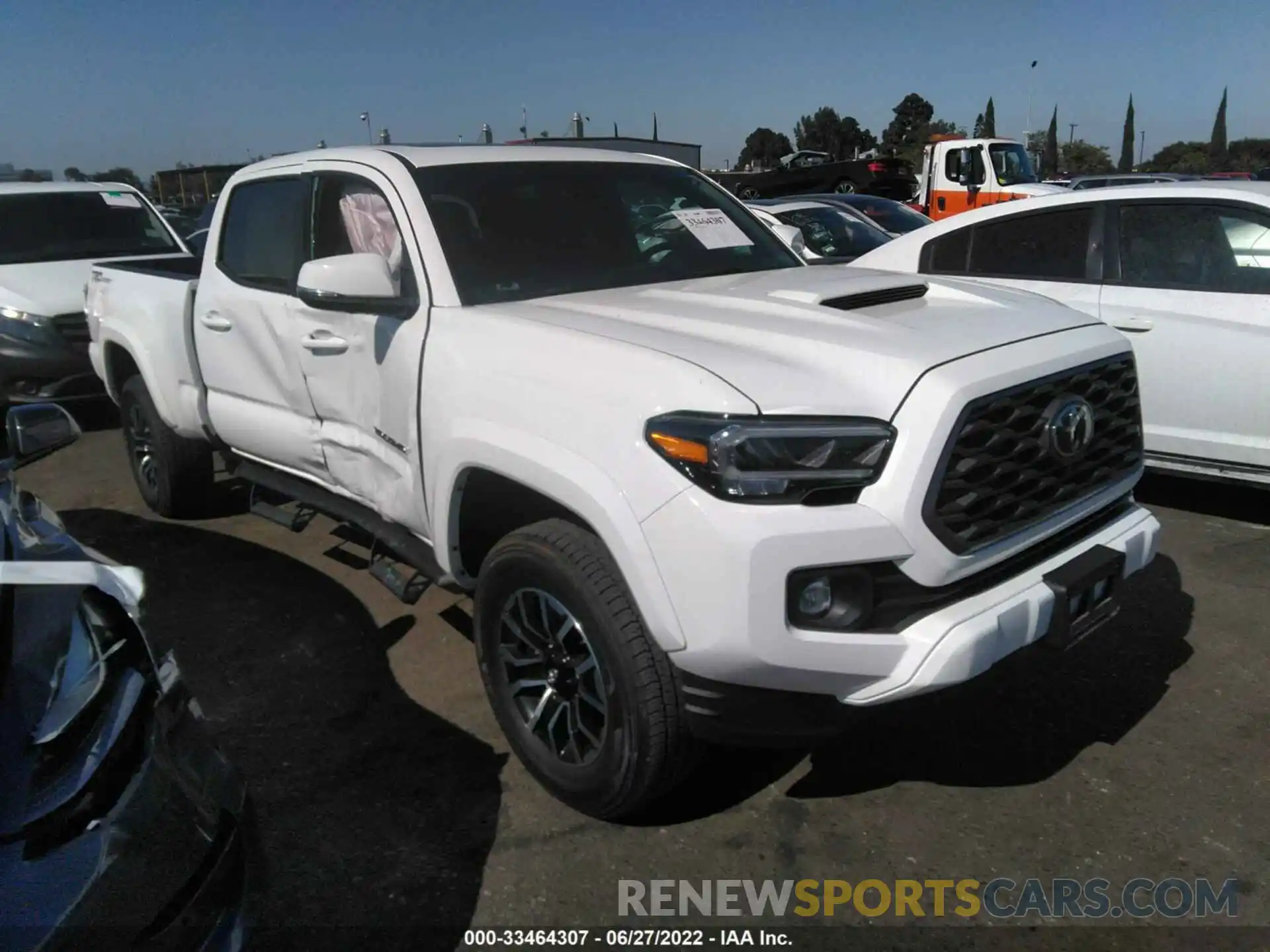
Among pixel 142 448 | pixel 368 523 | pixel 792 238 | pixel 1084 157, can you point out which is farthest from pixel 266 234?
pixel 1084 157

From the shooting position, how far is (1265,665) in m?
3.48

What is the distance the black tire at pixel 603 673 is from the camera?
7.79 ft

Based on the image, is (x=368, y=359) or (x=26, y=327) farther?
(x=26, y=327)

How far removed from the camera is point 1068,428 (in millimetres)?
2555

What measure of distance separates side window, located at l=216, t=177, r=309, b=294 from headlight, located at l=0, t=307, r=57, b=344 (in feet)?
12.5

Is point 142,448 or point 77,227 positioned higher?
point 77,227

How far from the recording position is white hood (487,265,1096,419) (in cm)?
231

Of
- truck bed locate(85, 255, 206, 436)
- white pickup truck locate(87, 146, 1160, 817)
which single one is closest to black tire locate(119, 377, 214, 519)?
truck bed locate(85, 255, 206, 436)

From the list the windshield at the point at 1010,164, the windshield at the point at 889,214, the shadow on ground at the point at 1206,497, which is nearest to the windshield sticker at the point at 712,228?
the shadow on ground at the point at 1206,497

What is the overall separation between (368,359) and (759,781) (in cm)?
184

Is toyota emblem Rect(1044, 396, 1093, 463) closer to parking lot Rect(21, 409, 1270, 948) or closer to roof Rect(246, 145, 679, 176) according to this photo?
parking lot Rect(21, 409, 1270, 948)

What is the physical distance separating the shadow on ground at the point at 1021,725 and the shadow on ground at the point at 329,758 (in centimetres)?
104

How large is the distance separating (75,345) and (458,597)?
494cm

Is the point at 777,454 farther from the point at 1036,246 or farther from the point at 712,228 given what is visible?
the point at 1036,246
